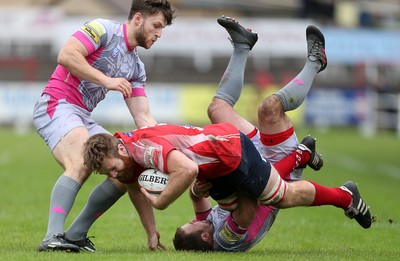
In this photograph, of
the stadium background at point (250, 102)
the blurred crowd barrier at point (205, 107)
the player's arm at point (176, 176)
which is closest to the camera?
the player's arm at point (176, 176)

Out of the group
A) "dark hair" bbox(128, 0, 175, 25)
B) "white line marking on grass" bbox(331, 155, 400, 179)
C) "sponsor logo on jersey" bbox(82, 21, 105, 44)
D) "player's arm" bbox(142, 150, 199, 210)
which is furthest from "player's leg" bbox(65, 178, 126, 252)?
"white line marking on grass" bbox(331, 155, 400, 179)

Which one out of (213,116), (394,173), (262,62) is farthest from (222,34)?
(213,116)

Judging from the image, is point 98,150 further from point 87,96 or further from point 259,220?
point 259,220

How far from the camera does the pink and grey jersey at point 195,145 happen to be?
7.92 meters

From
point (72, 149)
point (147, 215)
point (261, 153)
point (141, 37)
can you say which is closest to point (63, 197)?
point (72, 149)

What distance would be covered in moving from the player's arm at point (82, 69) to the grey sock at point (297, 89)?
4.85 feet

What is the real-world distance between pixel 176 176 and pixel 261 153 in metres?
1.81

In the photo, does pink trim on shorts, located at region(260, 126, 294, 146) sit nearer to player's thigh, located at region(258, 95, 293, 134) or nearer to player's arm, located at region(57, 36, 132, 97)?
player's thigh, located at region(258, 95, 293, 134)

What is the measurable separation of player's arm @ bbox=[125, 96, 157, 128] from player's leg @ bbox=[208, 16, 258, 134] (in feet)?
2.02

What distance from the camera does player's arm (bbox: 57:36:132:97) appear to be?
868cm

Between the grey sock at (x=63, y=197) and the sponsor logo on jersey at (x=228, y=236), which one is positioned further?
the sponsor logo on jersey at (x=228, y=236)

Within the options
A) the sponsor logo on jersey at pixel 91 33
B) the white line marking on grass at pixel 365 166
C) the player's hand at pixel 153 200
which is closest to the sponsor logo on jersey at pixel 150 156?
the player's hand at pixel 153 200

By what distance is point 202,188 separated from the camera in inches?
336

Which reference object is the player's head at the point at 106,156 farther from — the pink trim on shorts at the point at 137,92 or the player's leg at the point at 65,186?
the pink trim on shorts at the point at 137,92
